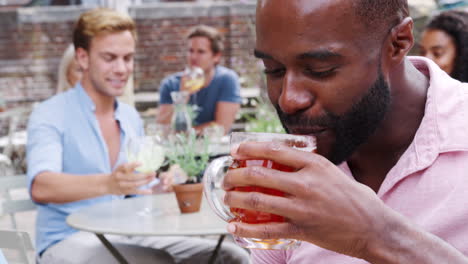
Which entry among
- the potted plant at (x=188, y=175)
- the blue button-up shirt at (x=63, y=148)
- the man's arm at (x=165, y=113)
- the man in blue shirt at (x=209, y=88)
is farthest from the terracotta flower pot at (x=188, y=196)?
the man's arm at (x=165, y=113)

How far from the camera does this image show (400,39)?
1.05m

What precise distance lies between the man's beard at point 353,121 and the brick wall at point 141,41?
6.60 metres

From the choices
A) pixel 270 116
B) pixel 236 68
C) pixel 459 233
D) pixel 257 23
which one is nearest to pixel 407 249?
pixel 459 233

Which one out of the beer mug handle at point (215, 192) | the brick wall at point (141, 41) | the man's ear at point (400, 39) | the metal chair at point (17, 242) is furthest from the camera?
the brick wall at point (141, 41)

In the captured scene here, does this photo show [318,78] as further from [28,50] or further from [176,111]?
[28,50]

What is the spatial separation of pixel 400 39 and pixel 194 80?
13.8ft

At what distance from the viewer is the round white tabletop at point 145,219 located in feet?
7.20

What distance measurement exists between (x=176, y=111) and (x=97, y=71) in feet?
3.34

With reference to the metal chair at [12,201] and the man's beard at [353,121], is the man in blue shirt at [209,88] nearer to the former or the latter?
the metal chair at [12,201]

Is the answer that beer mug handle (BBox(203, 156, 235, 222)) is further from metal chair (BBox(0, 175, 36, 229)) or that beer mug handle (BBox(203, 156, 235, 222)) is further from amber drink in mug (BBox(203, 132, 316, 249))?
metal chair (BBox(0, 175, 36, 229))

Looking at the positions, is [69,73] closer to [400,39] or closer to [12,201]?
[12,201]

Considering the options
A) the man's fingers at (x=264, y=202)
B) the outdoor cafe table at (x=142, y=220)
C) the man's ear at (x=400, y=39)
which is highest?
the man's ear at (x=400, y=39)

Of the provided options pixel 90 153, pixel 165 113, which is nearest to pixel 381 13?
pixel 90 153

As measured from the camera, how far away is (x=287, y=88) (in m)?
0.95
